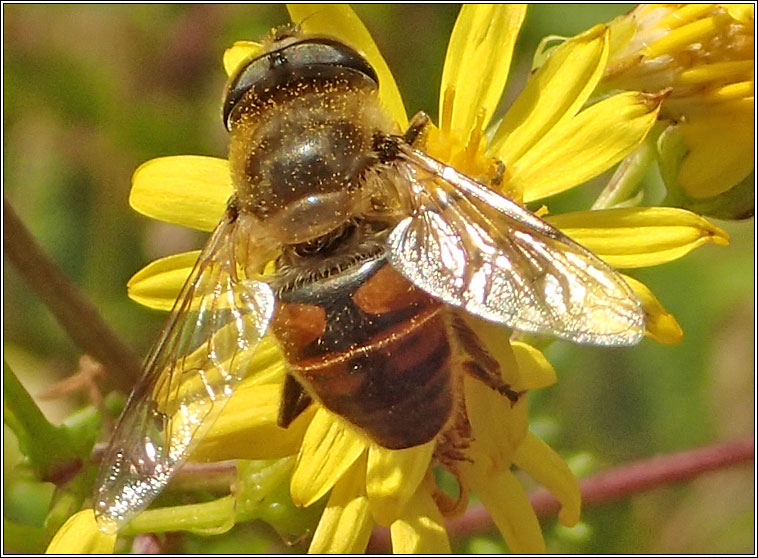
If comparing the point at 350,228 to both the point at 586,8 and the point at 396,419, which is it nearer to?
the point at 396,419

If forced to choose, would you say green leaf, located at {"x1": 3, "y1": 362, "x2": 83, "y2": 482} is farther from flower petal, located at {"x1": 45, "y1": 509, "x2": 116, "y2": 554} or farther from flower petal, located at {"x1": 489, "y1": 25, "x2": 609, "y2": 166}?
flower petal, located at {"x1": 489, "y1": 25, "x2": 609, "y2": 166}

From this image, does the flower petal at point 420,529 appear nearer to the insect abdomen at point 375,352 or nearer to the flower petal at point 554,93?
the insect abdomen at point 375,352

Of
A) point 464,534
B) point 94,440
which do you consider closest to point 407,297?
point 94,440

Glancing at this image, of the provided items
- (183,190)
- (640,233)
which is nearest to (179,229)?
(183,190)

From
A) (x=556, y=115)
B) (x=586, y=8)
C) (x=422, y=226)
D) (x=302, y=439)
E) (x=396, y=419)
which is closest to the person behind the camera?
(x=396, y=419)

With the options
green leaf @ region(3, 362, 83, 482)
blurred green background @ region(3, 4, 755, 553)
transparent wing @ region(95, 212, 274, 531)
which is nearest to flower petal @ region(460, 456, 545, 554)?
transparent wing @ region(95, 212, 274, 531)

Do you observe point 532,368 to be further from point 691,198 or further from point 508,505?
point 691,198
